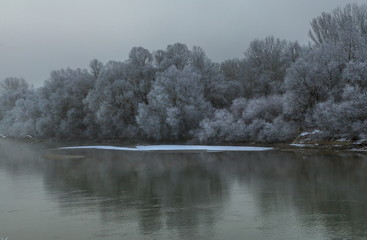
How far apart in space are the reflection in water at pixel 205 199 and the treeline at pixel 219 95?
14.5 metres

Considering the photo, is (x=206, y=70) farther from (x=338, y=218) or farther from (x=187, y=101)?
(x=338, y=218)

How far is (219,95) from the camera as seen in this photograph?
71312mm

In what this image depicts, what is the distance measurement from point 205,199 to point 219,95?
51.6m

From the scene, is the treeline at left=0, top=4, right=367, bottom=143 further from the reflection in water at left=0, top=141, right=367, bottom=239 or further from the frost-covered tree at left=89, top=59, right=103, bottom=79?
the reflection in water at left=0, top=141, right=367, bottom=239

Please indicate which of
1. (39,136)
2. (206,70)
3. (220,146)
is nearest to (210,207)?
(220,146)

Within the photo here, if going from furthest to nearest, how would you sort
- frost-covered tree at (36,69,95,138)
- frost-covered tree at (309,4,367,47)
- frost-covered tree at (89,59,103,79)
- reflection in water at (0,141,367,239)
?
frost-covered tree at (89,59,103,79)
frost-covered tree at (36,69,95,138)
frost-covered tree at (309,4,367,47)
reflection in water at (0,141,367,239)

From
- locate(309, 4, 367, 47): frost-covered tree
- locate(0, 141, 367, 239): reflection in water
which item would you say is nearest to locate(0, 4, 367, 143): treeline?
locate(309, 4, 367, 47): frost-covered tree

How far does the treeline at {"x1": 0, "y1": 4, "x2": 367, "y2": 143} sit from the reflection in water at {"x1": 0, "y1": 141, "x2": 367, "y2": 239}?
14.5m

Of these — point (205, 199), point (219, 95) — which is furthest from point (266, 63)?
point (205, 199)

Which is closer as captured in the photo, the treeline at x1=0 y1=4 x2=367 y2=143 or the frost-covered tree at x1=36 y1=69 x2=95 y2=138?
the treeline at x1=0 y1=4 x2=367 y2=143

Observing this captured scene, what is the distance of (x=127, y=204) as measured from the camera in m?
19.9

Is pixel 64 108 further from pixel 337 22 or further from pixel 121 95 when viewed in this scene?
pixel 337 22

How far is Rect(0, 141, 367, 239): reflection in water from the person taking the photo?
1461 centimetres

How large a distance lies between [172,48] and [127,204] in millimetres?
59578
